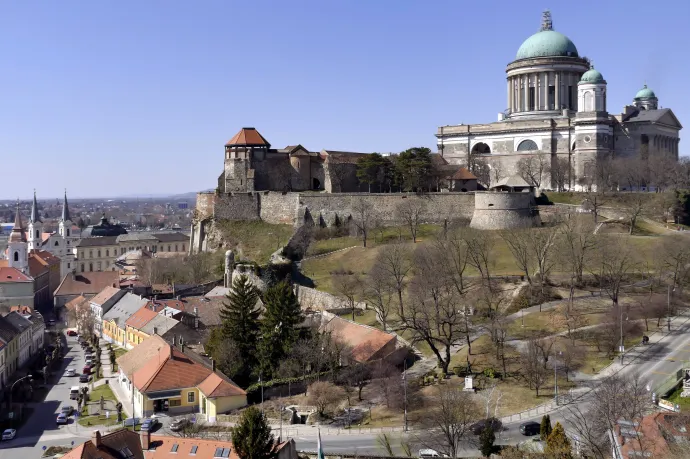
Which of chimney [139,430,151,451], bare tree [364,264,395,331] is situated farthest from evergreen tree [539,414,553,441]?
bare tree [364,264,395,331]

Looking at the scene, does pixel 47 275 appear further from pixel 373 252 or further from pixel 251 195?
pixel 373 252

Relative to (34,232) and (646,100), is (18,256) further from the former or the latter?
(646,100)

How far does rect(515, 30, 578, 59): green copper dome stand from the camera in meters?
89.3

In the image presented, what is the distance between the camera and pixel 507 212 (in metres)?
66.9

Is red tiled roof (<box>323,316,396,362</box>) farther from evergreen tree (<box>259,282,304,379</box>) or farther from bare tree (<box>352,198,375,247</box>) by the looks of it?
bare tree (<box>352,198,375,247</box>)

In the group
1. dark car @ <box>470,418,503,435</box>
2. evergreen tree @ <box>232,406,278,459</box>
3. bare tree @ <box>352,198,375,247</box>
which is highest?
bare tree @ <box>352,198,375,247</box>

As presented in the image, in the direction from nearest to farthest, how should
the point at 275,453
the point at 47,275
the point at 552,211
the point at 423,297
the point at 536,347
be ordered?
the point at 275,453
the point at 536,347
the point at 423,297
the point at 552,211
the point at 47,275

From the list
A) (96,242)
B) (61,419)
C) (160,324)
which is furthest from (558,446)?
(96,242)

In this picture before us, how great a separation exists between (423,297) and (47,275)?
58.8 meters

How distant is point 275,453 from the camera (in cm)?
2859

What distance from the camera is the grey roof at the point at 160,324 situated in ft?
173

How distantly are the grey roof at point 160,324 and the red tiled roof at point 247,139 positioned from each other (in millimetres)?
26412

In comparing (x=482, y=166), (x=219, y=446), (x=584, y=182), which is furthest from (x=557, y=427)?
(x=482, y=166)

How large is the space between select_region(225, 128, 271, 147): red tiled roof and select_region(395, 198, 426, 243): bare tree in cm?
1575
